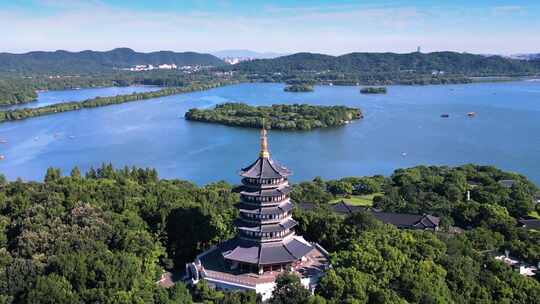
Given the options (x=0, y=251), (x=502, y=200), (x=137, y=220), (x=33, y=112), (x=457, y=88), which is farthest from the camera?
(x=457, y=88)

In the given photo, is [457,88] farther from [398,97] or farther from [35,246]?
[35,246]

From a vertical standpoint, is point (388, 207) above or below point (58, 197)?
below

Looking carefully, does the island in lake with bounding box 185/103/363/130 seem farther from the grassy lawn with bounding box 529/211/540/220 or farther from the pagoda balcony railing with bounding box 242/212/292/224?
the pagoda balcony railing with bounding box 242/212/292/224

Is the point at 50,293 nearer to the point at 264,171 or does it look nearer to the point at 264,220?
the point at 264,220

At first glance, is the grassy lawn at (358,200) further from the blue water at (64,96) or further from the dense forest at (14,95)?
the dense forest at (14,95)

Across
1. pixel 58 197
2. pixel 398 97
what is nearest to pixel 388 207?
pixel 58 197

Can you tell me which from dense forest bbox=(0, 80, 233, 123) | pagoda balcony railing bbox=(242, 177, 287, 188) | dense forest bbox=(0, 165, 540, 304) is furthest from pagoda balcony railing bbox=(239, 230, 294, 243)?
dense forest bbox=(0, 80, 233, 123)
